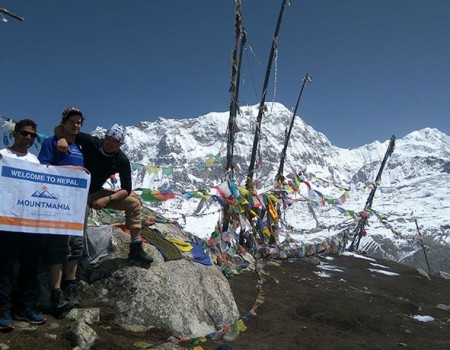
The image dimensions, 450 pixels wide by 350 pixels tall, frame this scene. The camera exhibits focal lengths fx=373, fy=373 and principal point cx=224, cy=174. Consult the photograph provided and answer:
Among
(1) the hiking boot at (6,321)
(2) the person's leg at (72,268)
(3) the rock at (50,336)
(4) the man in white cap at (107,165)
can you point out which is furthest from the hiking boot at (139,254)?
(1) the hiking boot at (6,321)

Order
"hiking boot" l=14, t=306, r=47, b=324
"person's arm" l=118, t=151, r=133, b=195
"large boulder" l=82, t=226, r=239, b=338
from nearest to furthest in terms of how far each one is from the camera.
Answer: "hiking boot" l=14, t=306, r=47, b=324 < "large boulder" l=82, t=226, r=239, b=338 < "person's arm" l=118, t=151, r=133, b=195

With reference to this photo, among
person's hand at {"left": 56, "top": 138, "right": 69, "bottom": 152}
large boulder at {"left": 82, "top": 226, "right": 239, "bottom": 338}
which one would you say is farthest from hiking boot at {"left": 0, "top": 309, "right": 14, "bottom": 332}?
person's hand at {"left": 56, "top": 138, "right": 69, "bottom": 152}

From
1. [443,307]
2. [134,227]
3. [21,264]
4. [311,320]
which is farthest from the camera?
[443,307]

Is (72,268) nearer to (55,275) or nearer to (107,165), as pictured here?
(55,275)

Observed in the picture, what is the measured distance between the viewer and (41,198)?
13.7 ft

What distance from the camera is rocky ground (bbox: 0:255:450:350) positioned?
395 centimetres

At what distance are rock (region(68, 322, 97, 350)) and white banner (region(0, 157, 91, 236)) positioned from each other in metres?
1.01

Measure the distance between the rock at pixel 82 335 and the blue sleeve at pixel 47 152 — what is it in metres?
1.82

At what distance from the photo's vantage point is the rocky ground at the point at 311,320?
3.95m

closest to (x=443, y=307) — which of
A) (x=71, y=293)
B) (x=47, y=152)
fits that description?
(x=71, y=293)

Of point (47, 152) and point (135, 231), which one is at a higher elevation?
point (47, 152)

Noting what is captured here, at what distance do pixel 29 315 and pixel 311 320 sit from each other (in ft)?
14.9

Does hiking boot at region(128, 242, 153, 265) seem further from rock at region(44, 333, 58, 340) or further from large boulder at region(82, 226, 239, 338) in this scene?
rock at region(44, 333, 58, 340)

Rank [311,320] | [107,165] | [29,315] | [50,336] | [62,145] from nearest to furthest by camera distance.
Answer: [50,336]
[29,315]
[62,145]
[107,165]
[311,320]
